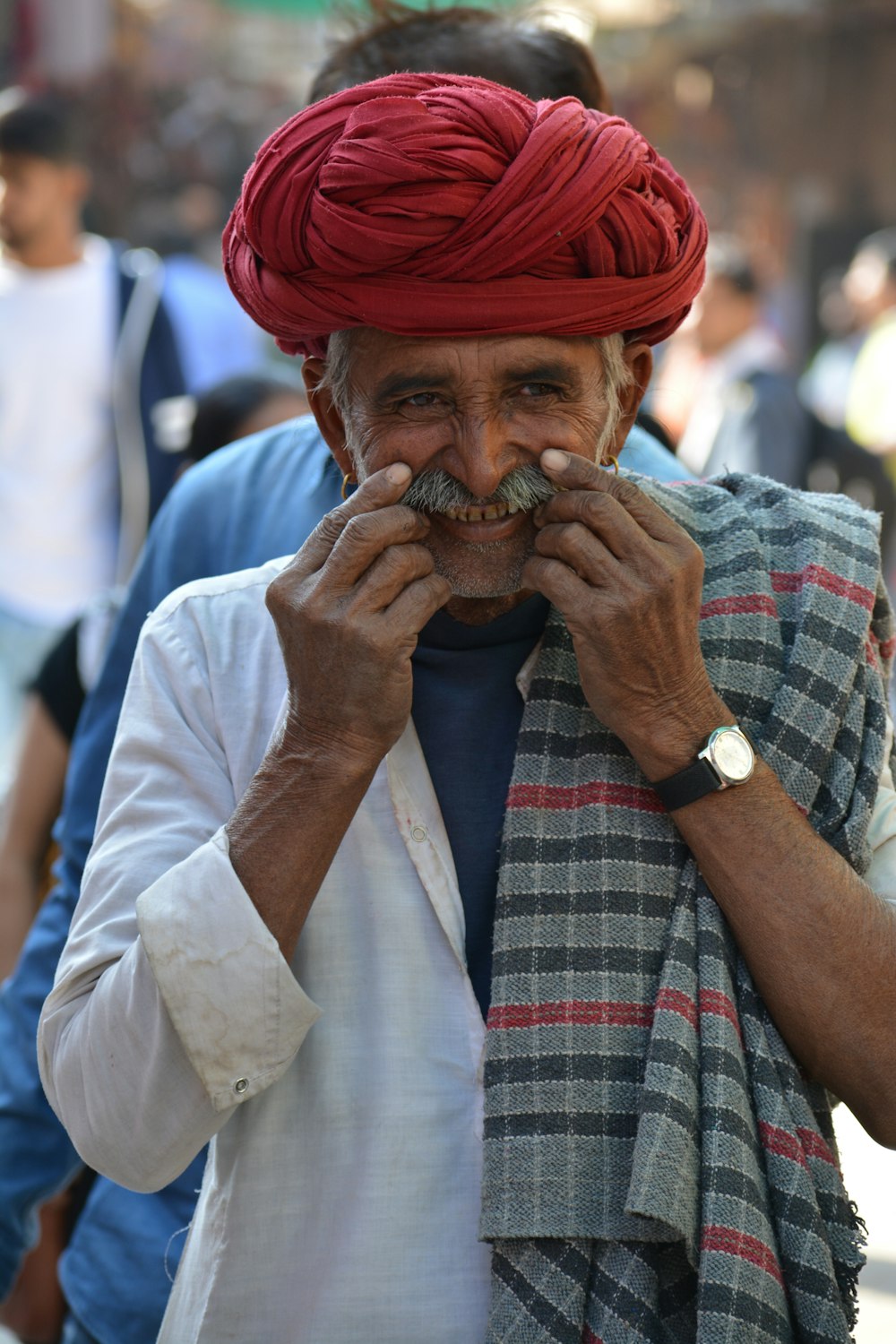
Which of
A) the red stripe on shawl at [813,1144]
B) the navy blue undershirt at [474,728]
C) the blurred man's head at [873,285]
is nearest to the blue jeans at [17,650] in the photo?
the navy blue undershirt at [474,728]

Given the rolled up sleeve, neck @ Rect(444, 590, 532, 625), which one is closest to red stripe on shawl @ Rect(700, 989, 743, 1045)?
the rolled up sleeve

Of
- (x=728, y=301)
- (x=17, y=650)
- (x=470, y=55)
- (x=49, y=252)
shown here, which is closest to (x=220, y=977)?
(x=470, y=55)

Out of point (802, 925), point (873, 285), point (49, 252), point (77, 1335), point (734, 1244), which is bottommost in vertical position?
point (77, 1335)

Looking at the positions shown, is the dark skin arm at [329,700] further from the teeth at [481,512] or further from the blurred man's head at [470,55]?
the blurred man's head at [470,55]

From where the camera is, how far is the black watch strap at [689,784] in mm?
1883

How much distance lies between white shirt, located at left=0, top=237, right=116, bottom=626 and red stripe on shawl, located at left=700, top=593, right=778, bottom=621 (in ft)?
13.4

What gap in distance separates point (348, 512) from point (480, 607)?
258 millimetres

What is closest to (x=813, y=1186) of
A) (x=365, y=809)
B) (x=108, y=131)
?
(x=365, y=809)

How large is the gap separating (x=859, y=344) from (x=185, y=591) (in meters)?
8.90

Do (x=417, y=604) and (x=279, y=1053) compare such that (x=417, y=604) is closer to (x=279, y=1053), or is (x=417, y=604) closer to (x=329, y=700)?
(x=329, y=700)

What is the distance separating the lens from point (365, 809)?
2035mm

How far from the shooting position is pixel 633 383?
86.4 inches

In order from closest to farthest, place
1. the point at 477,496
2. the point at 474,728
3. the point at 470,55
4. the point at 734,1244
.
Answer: the point at 734,1244 → the point at 477,496 → the point at 474,728 → the point at 470,55

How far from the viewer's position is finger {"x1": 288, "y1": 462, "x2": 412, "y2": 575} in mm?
1934
